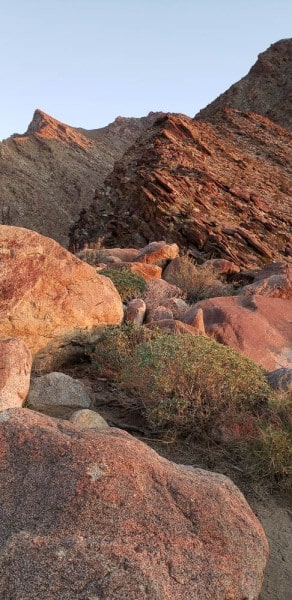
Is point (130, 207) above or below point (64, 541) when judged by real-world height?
below

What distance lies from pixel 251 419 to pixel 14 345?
6.77 feet

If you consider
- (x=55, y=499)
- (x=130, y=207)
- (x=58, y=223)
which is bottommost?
(x=58, y=223)

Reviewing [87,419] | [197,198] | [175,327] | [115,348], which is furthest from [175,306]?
[197,198]

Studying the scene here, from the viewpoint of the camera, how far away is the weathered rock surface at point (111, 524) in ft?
6.49

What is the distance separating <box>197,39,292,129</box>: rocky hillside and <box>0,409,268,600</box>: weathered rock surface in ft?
120

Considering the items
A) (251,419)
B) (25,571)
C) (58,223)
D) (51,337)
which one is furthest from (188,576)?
(58,223)

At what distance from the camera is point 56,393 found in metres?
4.88

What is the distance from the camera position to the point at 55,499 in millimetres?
2334

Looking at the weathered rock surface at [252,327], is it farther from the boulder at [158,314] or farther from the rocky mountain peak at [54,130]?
the rocky mountain peak at [54,130]

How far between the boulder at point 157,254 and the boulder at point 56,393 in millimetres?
7579

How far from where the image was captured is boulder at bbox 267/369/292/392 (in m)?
4.86

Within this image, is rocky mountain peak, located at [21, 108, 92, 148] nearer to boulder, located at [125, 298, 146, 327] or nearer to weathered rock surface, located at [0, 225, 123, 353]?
boulder, located at [125, 298, 146, 327]

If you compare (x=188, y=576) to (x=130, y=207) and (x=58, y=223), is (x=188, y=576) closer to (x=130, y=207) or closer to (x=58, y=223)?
(x=130, y=207)

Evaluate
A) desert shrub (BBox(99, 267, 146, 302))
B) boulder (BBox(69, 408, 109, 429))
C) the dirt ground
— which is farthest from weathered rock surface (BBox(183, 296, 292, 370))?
boulder (BBox(69, 408, 109, 429))
